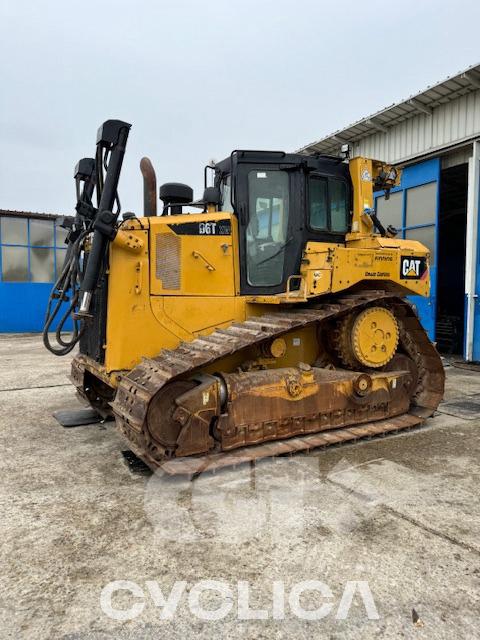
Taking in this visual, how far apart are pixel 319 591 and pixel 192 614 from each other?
704 millimetres

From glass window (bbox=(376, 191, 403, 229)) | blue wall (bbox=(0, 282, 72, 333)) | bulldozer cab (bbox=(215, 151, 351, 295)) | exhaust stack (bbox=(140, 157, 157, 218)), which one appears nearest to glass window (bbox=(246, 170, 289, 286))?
bulldozer cab (bbox=(215, 151, 351, 295))

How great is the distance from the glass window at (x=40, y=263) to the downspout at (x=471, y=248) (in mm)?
15898

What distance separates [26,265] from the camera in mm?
19859

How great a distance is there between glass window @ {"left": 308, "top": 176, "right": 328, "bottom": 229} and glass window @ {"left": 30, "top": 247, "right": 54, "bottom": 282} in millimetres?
16879

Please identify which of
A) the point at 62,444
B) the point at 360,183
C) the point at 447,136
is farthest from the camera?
the point at 447,136

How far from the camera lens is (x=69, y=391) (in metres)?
8.03

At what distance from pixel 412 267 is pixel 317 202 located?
141 centimetres

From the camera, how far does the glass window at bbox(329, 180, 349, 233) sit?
19.3ft

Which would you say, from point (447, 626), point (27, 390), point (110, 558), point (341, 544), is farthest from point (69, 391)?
point (447, 626)

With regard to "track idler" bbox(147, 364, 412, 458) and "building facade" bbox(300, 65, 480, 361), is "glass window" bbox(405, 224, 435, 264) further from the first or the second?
"track idler" bbox(147, 364, 412, 458)

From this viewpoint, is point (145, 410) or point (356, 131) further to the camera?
point (356, 131)

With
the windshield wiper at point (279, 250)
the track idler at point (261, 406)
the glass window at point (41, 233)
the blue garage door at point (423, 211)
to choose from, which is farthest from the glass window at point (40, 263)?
the track idler at point (261, 406)

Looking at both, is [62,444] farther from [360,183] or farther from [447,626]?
[360,183]

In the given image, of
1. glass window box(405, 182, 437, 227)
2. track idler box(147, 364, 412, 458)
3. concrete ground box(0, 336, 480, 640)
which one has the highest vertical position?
glass window box(405, 182, 437, 227)
